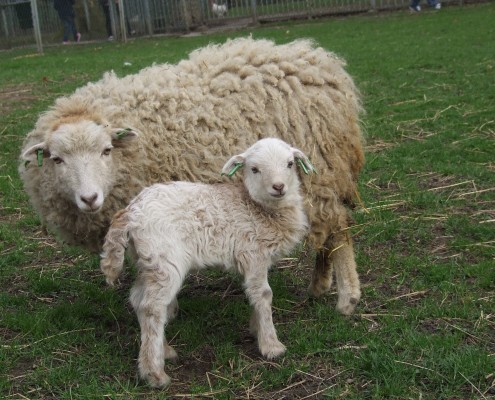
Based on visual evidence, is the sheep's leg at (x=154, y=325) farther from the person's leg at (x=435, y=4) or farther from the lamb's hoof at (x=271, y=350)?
the person's leg at (x=435, y=4)

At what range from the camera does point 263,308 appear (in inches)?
145

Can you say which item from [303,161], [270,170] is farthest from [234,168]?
[303,161]

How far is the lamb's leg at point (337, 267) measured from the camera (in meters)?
4.45

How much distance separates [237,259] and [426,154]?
4.09 m

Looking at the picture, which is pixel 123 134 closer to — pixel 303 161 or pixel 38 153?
pixel 38 153

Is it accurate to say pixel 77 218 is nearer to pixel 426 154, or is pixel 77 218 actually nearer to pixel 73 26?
pixel 426 154

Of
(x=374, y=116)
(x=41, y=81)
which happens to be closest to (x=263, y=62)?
(x=374, y=116)

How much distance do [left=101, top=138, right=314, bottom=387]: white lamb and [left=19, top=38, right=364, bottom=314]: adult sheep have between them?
532 mm

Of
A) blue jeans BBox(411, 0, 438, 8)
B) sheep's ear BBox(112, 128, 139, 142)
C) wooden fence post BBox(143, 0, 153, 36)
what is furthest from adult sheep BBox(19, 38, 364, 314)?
wooden fence post BBox(143, 0, 153, 36)

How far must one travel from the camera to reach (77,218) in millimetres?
4352

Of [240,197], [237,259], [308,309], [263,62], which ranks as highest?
[263,62]

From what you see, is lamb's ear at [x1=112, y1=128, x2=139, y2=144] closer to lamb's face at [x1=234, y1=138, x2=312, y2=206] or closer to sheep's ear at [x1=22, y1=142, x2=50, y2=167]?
sheep's ear at [x1=22, y1=142, x2=50, y2=167]

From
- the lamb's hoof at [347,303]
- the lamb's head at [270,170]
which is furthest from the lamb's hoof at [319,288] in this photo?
the lamb's head at [270,170]

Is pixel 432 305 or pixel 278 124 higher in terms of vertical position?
pixel 278 124
